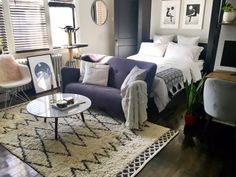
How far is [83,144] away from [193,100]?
57.2 inches

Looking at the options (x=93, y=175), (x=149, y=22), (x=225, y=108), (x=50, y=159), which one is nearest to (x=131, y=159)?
(x=93, y=175)

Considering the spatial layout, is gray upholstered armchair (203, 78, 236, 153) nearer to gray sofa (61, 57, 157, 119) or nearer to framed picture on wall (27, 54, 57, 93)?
gray sofa (61, 57, 157, 119)

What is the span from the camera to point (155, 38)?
Result: 512cm

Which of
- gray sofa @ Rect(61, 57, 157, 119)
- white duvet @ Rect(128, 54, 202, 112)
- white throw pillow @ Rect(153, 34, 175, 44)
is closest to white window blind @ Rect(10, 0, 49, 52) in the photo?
gray sofa @ Rect(61, 57, 157, 119)

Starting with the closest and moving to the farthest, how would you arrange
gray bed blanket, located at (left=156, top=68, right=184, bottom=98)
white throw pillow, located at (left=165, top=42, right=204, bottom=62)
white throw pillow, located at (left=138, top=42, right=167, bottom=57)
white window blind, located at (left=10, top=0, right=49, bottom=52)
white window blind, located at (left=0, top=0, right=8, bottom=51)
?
gray bed blanket, located at (left=156, top=68, right=184, bottom=98) → white window blind, located at (left=0, top=0, right=8, bottom=51) → white window blind, located at (left=10, top=0, right=49, bottom=52) → white throw pillow, located at (left=165, top=42, right=204, bottom=62) → white throw pillow, located at (left=138, top=42, right=167, bottom=57)

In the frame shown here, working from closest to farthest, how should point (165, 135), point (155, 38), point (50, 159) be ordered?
point (50, 159), point (165, 135), point (155, 38)

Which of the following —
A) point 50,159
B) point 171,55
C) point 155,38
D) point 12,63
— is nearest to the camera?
point 50,159

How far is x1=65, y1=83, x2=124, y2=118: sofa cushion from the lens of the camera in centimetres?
285

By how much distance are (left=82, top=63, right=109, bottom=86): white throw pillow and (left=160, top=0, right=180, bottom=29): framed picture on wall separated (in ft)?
8.34

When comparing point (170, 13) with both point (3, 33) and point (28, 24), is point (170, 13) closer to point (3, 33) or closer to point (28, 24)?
point (28, 24)

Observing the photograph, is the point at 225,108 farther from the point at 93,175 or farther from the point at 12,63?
the point at 12,63

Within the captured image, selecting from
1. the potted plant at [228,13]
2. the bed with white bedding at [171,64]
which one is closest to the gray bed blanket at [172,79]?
the bed with white bedding at [171,64]

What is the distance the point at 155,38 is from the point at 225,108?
3.24m

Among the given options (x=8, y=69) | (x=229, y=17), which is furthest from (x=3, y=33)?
(x=229, y=17)
